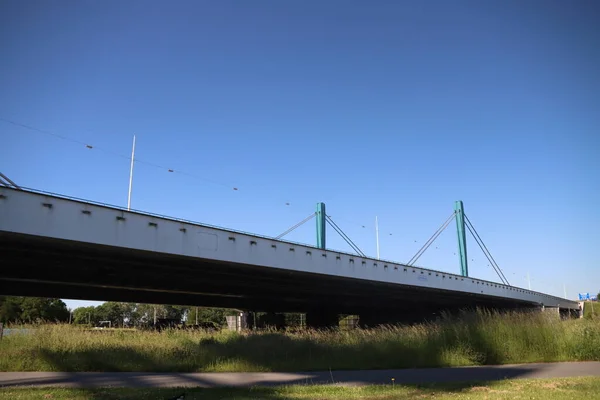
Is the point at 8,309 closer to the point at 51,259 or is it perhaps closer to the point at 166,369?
the point at 51,259

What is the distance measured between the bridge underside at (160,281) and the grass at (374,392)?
9.60 meters

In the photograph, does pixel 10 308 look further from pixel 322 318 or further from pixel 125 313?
pixel 125 313

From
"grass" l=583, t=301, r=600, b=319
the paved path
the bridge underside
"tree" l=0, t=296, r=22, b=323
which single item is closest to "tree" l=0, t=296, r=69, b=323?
"tree" l=0, t=296, r=22, b=323

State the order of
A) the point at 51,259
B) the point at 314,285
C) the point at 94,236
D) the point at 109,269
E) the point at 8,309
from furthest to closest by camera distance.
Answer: the point at 8,309 < the point at 314,285 < the point at 109,269 < the point at 51,259 < the point at 94,236

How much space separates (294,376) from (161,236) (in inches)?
429

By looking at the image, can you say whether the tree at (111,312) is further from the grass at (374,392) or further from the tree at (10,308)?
the grass at (374,392)

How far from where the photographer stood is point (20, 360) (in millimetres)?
16094

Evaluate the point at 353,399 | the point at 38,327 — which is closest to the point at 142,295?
the point at 38,327

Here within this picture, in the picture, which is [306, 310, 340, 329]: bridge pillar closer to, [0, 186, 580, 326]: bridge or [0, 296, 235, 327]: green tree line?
[0, 186, 580, 326]: bridge

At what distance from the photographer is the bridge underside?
22.2 metres

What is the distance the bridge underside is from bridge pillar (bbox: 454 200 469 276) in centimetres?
404

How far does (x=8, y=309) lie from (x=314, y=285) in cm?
5939

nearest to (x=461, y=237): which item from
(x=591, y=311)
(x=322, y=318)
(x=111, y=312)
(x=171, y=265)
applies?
(x=322, y=318)

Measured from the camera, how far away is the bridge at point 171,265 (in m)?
18.2
